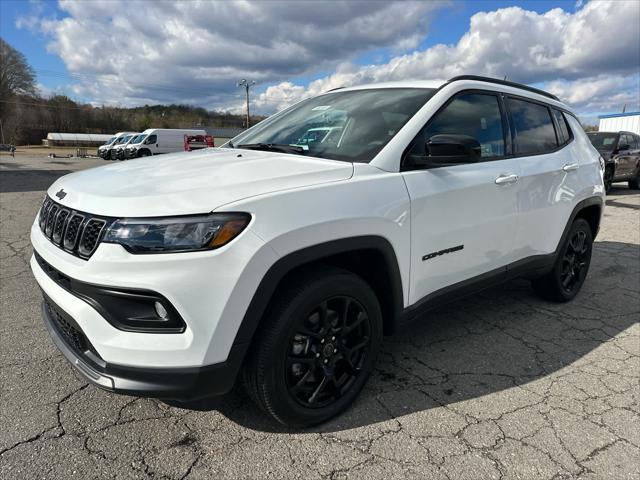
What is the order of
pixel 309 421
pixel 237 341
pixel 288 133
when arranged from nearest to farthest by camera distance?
pixel 237 341 < pixel 309 421 < pixel 288 133

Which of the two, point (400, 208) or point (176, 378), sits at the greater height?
point (400, 208)

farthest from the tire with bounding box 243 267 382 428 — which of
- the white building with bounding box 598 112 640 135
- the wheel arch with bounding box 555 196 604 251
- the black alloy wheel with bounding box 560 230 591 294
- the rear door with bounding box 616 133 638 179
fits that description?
the white building with bounding box 598 112 640 135

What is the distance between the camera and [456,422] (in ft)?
8.14

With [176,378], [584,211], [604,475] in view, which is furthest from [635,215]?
[176,378]

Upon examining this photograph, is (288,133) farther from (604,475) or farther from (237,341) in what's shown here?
(604,475)

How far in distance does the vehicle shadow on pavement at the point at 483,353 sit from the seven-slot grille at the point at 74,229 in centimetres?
87

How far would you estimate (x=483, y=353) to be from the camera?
3285 millimetres

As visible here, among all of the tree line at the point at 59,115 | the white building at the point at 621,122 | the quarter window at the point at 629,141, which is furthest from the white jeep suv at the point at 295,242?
the tree line at the point at 59,115

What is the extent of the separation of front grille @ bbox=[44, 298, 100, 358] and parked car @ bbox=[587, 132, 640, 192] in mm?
14285

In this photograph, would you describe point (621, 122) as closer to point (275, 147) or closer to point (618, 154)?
point (618, 154)

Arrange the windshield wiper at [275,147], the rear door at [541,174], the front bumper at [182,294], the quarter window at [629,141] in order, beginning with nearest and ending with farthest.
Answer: the front bumper at [182,294] < the windshield wiper at [275,147] < the rear door at [541,174] < the quarter window at [629,141]

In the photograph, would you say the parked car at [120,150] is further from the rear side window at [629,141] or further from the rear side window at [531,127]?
the rear side window at [531,127]

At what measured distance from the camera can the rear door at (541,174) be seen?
135 inches

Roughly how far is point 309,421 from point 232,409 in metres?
0.47
